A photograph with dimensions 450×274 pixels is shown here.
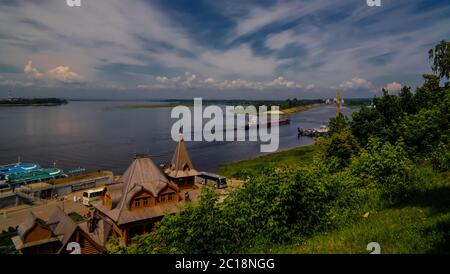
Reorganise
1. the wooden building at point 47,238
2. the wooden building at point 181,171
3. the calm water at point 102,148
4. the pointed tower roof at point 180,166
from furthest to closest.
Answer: the calm water at point 102,148
the pointed tower roof at point 180,166
the wooden building at point 181,171
the wooden building at point 47,238

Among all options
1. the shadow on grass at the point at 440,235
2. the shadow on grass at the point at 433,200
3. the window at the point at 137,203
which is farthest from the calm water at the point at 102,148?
the shadow on grass at the point at 440,235

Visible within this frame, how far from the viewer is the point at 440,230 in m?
5.96

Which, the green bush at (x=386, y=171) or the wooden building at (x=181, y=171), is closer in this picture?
the green bush at (x=386, y=171)

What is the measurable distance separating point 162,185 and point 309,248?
14498 millimetres

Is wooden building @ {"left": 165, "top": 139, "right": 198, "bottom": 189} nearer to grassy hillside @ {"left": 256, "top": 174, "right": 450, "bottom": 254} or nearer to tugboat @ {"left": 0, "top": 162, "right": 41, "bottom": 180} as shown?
grassy hillside @ {"left": 256, "top": 174, "right": 450, "bottom": 254}

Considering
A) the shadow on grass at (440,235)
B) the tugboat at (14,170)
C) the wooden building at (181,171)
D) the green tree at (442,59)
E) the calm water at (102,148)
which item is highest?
the green tree at (442,59)

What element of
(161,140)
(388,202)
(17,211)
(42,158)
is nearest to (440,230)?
(388,202)

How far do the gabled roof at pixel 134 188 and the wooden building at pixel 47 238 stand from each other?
96.0 inches

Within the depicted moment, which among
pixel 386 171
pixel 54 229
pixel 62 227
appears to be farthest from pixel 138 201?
pixel 386 171

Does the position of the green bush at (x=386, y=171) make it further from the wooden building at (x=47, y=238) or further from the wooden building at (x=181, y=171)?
the wooden building at (x=181, y=171)
